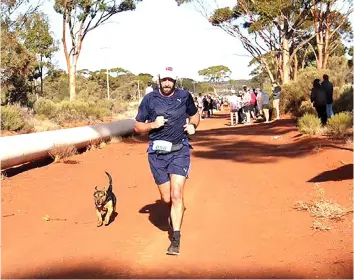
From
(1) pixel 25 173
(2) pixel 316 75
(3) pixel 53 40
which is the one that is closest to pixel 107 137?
(1) pixel 25 173

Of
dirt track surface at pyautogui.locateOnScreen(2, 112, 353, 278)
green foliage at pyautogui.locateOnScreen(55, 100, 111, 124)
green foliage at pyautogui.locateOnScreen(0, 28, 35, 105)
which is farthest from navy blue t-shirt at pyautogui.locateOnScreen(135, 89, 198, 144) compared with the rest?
green foliage at pyautogui.locateOnScreen(55, 100, 111, 124)

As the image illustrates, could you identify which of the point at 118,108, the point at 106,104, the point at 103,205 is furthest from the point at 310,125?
the point at 118,108

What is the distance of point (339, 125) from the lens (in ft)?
50.7

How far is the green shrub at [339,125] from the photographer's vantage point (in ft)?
50.0

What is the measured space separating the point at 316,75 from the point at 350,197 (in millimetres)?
20822

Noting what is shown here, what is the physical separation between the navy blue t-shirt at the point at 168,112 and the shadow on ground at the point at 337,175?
4.35 m

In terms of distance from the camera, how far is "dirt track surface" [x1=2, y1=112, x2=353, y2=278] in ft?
17.7

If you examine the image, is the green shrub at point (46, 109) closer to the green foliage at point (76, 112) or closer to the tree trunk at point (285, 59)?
the green foliage at point (76, 112)

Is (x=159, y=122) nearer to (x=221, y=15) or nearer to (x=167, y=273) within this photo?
(x=167, y=273)

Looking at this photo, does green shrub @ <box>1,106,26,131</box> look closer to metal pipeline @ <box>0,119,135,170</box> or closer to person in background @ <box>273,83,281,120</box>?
metal pipeline @ <box>0,119,135,170</box>

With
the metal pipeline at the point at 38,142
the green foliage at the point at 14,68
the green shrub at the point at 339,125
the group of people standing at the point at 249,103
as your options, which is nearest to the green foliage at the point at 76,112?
the green foliage at the point at 14,68

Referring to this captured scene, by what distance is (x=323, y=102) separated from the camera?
1738cm

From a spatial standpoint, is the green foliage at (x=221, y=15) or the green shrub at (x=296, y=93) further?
the green foliage at (x=221, y=15)

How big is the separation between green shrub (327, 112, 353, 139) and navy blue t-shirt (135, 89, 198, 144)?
992 centimetres
